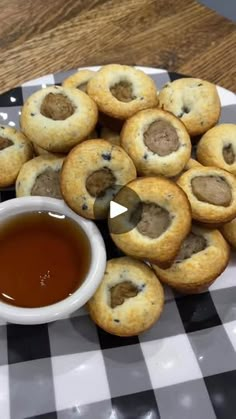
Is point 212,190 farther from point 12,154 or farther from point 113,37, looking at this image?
point 113,37

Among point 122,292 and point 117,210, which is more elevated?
point 117,210

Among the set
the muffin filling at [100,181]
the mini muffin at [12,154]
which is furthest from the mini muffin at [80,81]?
the muffin filling at [100,181]

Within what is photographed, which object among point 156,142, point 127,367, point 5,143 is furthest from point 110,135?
point 127,367

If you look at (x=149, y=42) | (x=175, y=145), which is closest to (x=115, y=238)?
(x=175, y=145)

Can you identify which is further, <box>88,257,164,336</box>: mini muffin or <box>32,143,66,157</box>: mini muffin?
<box>32,143,66,157</box>: mini muffin

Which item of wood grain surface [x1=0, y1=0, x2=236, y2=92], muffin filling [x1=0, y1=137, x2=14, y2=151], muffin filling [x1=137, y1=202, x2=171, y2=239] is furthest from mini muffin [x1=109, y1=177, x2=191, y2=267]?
wood grain surface [x1=0, y1=0, x2=236, y2=92]

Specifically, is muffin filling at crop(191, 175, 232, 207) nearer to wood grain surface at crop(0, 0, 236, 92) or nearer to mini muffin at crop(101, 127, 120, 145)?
mini muffin at crop(101, 127, 120, 145)
